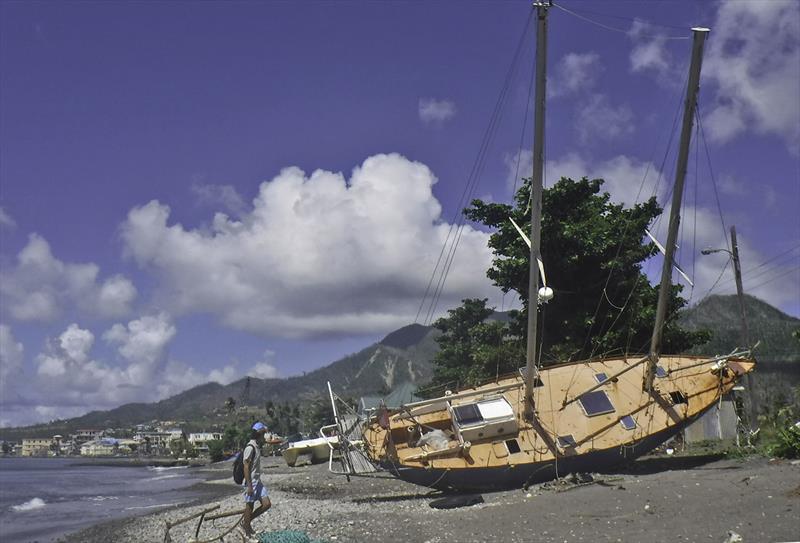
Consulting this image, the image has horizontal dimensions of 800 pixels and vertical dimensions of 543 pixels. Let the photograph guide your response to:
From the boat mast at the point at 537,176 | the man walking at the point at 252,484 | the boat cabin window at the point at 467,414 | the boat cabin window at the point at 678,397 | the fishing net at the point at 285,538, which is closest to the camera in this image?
the fishing net at the point at 285,538

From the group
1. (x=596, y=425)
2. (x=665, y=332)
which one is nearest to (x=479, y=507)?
(x=596, y=425)

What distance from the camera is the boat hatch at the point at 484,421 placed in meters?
19.0

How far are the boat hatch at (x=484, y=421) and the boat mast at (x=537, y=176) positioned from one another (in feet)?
3.05

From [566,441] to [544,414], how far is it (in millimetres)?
1155

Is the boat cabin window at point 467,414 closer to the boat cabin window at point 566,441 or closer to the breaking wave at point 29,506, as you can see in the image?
the boat cabin window at point 566,441

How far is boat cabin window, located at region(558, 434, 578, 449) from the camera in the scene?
1900 cm

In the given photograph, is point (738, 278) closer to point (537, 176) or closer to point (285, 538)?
point (537, 176)

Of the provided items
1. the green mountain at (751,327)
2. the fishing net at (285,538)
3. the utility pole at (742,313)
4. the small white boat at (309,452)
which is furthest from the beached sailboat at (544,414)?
the small white boat at (309,452)

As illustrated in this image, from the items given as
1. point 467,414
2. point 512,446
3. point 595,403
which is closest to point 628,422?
point 595,403

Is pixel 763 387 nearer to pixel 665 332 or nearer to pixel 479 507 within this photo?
pixel 665 332

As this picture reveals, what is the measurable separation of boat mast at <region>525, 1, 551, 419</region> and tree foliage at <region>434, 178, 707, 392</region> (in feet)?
32.0

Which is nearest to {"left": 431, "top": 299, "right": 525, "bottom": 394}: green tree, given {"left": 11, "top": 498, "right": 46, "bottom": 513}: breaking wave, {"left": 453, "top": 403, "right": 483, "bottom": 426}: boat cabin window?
{"left": 453, "top": 403, "right": 483, "bottom": 426}: boat cabin window

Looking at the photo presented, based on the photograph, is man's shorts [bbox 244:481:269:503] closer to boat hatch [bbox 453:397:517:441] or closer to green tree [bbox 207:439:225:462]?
boat hatch [bbox 453:397:517:441]

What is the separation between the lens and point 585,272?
1249 inches
